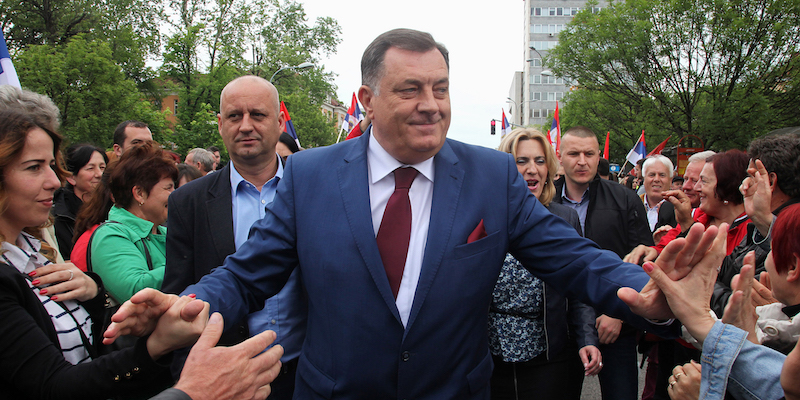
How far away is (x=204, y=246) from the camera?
2945 millimetres

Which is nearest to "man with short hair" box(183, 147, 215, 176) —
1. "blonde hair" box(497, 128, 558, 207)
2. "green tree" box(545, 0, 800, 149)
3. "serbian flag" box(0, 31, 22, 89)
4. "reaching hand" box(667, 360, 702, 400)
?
"serbian flag" box(0, 31, 22, 89)

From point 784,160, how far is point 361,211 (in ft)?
9.28

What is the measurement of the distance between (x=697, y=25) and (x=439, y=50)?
20214mm

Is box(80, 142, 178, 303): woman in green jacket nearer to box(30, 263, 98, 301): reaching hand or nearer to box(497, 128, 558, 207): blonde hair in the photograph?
box(30, 263, 98, 301): reaching hand

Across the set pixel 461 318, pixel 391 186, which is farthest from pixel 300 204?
pixel 461 318

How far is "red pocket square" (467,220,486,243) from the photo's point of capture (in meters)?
2.17

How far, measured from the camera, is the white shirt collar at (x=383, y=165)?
2309mm

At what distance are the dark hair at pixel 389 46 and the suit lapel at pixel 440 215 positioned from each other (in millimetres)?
437

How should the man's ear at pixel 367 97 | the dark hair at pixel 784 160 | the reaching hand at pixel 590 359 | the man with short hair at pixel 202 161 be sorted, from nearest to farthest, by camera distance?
1. the man's ear at pixel 367 97
2. the reaching hand at pixel 590 359
3. the dark hair at pixel 784 160
4. the man with short hair at pixel 202 161

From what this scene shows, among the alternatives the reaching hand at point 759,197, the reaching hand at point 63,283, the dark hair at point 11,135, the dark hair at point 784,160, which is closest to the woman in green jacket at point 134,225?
the reaching hand at point 63,283

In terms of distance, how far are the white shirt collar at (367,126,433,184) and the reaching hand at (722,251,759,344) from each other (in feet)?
4.04

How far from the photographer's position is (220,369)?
1786mm

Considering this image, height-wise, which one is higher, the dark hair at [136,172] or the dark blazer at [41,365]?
the dark hair at [136,172]

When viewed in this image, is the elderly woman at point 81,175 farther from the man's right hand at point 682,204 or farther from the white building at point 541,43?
the white building at point 541,43
